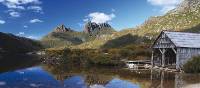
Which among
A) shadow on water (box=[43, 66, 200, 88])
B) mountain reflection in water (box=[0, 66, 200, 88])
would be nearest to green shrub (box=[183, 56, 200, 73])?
shadow on water (box=[43, 66, 200, 88])

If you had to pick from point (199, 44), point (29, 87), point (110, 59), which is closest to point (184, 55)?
point (199, 44)

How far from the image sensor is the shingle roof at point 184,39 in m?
54.8

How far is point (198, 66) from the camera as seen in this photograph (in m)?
51.0

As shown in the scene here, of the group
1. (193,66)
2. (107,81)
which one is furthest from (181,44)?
(107,81)

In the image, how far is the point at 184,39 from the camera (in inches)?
2183

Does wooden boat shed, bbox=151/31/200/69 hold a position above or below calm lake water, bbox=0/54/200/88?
above

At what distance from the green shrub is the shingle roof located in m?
3.58

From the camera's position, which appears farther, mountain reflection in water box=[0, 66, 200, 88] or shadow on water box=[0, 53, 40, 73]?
shadow on water box=[0, 53, 40, 73]

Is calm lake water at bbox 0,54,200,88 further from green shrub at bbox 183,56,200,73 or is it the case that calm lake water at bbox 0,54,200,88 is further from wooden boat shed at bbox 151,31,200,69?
wooden boat shed at bbox 151,31,200,69

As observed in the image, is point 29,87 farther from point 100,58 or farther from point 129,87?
point 100,58

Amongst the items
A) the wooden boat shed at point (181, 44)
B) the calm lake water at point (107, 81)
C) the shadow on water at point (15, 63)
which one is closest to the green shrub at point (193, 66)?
the calm lake water at point (107, 81)

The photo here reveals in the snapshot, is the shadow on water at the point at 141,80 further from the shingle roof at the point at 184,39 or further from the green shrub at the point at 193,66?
the shingle roof at the point at 184,39

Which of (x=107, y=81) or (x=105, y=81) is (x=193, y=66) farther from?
(x=105, y=81)

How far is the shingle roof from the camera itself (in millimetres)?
54750
